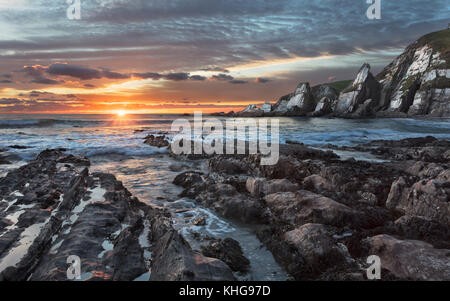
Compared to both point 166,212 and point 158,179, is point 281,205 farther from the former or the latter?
point 158,179

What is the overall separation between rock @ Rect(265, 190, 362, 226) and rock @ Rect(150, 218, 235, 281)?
301 cm

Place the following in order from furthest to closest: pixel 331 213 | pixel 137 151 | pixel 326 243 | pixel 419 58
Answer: pixel 419 58 < pixel 137 151 < pixel 331 213 < pixel 326 243

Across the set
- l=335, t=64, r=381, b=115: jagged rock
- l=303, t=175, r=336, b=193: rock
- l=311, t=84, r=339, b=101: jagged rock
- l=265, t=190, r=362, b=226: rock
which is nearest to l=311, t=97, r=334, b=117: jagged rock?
l=335, t=64, r=381, b=115: jagged rock

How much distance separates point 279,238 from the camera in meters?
5.54

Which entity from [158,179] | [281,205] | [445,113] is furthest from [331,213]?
[445,113]

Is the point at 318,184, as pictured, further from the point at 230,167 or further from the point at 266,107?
the point at 266,107

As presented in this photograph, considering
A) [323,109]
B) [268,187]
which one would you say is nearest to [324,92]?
[323,109]

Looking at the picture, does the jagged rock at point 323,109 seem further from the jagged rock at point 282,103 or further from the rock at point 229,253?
the rock at point 229,253

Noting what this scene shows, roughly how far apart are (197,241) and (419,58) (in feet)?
387

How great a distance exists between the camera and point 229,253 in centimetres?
500

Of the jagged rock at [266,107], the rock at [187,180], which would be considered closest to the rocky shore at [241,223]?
the rock at [187,180]

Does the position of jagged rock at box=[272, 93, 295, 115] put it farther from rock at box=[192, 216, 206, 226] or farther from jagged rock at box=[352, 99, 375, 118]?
rock at box=[192, 216, 206, 226]

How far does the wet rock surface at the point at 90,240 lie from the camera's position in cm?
395

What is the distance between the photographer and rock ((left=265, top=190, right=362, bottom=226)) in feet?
19.5
